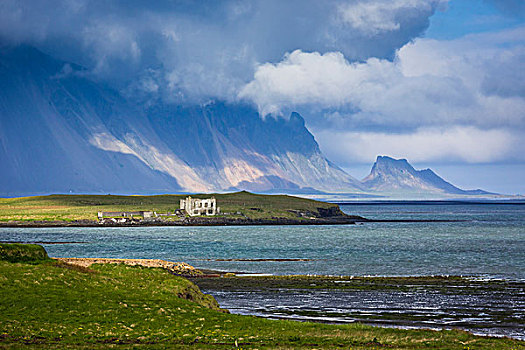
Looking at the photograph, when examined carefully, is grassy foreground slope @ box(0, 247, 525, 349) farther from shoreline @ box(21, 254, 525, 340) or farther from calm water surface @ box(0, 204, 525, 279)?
calm water surface @ box(0, 204, 525, 279)

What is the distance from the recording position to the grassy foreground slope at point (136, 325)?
2795 cm

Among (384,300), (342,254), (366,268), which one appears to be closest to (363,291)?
(384,300)

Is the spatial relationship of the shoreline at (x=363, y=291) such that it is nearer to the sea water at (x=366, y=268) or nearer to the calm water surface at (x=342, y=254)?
the sea water at (x=366, y=268)

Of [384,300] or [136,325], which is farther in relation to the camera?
[384,300]

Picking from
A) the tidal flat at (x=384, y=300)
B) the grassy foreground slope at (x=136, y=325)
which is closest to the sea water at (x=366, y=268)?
the tidal flat at (x=384, y=300)

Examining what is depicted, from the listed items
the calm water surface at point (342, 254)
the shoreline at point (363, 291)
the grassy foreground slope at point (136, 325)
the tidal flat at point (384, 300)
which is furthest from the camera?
the calm water surface at point (342, 254)

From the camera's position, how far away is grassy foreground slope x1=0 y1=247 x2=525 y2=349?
2795cm

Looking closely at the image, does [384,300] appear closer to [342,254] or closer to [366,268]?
[366,268]

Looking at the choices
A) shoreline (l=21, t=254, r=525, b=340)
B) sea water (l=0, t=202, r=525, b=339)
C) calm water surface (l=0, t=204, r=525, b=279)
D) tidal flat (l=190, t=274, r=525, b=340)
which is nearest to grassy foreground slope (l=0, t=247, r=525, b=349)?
shoreline (l=21, t=254, r=525, b=340)

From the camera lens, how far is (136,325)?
3052cm

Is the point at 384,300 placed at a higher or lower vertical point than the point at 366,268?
higher

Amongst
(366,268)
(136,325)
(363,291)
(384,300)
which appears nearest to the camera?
(136,325)

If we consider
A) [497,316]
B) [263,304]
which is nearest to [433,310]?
[497,316]

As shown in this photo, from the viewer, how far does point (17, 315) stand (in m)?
30.5
